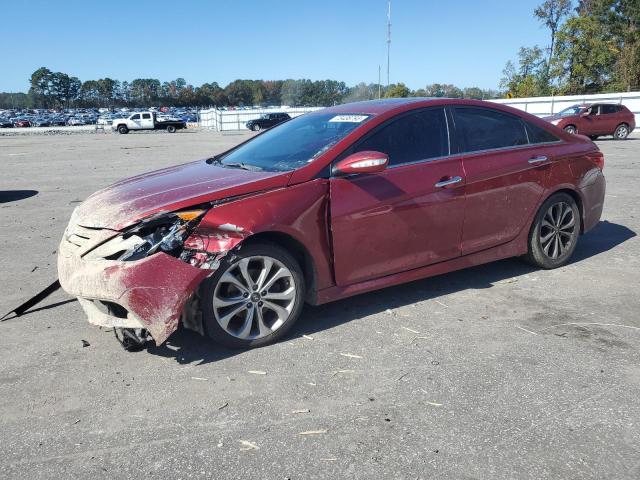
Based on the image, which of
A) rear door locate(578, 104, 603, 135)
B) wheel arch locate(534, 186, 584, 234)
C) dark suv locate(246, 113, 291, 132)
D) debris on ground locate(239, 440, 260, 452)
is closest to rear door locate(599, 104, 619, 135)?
rear door locate(578, 104, 603, 135)

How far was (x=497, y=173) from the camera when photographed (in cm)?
A: 482

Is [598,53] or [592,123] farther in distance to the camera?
[598,53]

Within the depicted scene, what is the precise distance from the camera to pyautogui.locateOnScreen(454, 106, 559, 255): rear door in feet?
15.5

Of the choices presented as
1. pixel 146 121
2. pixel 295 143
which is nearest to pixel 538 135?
pixel 295 143

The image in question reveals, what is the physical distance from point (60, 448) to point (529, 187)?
13.7ft

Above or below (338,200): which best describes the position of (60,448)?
below

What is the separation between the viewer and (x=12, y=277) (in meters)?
5.55

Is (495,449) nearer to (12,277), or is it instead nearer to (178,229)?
(178,229)

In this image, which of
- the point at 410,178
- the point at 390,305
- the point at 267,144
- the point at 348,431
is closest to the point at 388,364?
the point at 348,431

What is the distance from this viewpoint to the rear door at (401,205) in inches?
160

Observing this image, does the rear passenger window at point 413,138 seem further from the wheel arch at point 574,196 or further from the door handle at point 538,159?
the wheel arch at point 574,196

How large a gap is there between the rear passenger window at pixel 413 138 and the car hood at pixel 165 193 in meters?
0.87

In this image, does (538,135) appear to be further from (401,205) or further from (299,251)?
(299,251)

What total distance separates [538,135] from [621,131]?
22.7 meters
